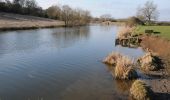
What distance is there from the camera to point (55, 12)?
104062 mm

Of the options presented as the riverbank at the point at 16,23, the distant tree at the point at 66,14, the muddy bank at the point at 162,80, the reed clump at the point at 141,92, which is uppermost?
the distant tree at the point at 66,14

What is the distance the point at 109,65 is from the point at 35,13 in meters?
85.5

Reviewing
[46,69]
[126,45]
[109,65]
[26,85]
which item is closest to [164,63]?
[109,65]

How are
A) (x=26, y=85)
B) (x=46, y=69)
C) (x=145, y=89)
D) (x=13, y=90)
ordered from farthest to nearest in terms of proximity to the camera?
(x=46, y=69)
(x=26, y=85)
(x=13, y=90)
(x=145, y=89)

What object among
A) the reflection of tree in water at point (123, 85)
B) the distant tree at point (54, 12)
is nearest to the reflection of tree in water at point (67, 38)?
the reflection of tree in water at point (123, 85)

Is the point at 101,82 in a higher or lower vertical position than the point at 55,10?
lower

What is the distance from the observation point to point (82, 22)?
346 ft

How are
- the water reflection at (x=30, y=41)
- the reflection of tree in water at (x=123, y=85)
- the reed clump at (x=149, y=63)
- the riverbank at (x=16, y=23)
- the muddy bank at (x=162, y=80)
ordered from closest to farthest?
the muddy bank at (x=162, y=80)
the reflection of tree in water at (x=123, y=85)
the reed clump at (x=149, y=63)
the water reflection at (x=30, y=41)
the riverbank at (x=16, y=23)

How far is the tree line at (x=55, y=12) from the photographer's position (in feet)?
316

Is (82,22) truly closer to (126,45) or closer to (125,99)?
(126,45)

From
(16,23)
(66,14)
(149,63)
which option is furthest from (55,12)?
(149,63)

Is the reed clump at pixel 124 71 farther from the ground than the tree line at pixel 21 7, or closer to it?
closer to it

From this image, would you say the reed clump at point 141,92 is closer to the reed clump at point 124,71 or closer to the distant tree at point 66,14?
the reed clump at point 124,71

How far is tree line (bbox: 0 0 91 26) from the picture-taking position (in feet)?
316
